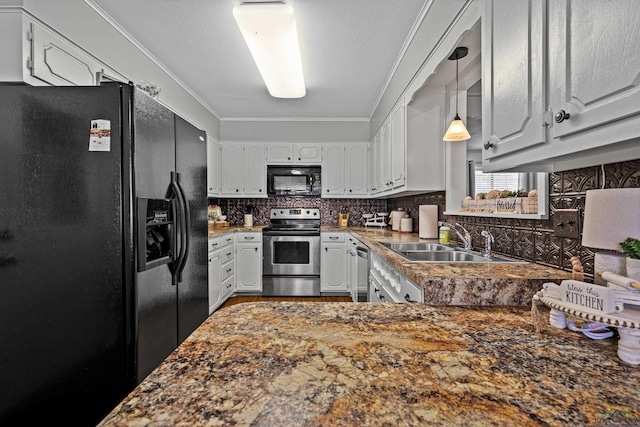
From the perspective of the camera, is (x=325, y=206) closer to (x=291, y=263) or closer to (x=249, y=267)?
(x=291, y=263)

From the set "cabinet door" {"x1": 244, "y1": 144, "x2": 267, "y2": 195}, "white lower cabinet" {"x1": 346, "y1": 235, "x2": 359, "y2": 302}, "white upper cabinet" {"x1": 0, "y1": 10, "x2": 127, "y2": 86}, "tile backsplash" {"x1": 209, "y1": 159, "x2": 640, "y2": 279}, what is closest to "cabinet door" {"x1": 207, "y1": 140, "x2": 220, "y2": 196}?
"cabinet door" {"x1": 244, "y1": 144, "x2": 267, "y2": 195}

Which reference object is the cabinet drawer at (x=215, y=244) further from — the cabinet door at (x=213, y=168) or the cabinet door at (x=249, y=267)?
the cabinet door at (x=213, y=168)

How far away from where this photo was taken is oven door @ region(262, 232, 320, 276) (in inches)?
155

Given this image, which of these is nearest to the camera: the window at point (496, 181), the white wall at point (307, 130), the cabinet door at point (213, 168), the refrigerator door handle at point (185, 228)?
the refrigerator door handle at point (185, 228)

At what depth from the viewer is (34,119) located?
1297 millimetres

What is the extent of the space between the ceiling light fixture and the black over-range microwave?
1453mm

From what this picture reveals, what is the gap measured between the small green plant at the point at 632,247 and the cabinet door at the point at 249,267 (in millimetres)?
3548

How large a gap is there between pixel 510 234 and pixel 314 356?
1.47 meters

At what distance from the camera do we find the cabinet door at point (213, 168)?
4.05 m

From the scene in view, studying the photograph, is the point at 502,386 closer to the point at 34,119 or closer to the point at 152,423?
the point at 152,423

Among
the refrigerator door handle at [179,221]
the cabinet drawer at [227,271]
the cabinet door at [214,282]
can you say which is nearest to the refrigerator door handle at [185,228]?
the refrigerator door handle at [179,221]

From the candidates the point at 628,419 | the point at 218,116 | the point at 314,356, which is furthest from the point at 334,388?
the point at 218,116

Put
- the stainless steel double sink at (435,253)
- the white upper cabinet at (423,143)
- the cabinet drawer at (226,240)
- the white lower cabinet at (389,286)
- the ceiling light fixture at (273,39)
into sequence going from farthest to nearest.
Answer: the cabinet drawer at (226,240), the white upper cabinet at (423,143), the ceiling light fixture at (273,39), the stainless steel double sink at (435,253), the white lower cabinet at (389,286)

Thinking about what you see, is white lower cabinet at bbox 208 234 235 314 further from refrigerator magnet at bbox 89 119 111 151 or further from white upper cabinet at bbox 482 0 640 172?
white upper cabinet at bbox 482 0 640 172
